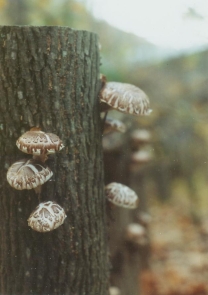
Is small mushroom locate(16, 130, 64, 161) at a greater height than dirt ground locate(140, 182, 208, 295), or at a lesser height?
greater

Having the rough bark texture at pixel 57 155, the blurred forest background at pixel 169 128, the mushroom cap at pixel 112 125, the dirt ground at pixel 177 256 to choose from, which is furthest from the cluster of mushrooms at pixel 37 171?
the blurred forest background at pixel 169 128

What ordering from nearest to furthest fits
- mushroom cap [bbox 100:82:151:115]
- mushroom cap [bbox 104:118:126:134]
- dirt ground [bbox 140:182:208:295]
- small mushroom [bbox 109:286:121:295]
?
mushroom cap [bbox 100:82:151:115] → mushroom cap [bbox 104:118:126:134] → small mushroom [bbox 109:286:121:295] → dirt ground [bbox 140:182:208:295]

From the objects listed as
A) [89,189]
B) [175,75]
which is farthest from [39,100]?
[175,75]

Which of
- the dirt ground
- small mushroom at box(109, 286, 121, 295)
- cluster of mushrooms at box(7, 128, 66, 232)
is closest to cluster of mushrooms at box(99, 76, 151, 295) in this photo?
cluster of mushrooms at box(7, 128, 66, 232)

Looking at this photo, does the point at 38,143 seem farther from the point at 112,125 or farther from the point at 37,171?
the point at 112,125

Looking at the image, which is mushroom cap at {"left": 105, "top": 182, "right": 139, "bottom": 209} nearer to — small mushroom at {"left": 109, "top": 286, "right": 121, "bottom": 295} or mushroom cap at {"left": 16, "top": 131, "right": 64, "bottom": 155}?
mushroom cap at {"left": 16, "top": 131, "right": 64, "bottom": 155}

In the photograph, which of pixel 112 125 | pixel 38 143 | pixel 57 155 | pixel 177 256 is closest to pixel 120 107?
pixel 112 125

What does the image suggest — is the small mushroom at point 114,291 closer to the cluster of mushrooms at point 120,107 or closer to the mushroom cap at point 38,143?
the cluster of mushrooms at point 120,107
